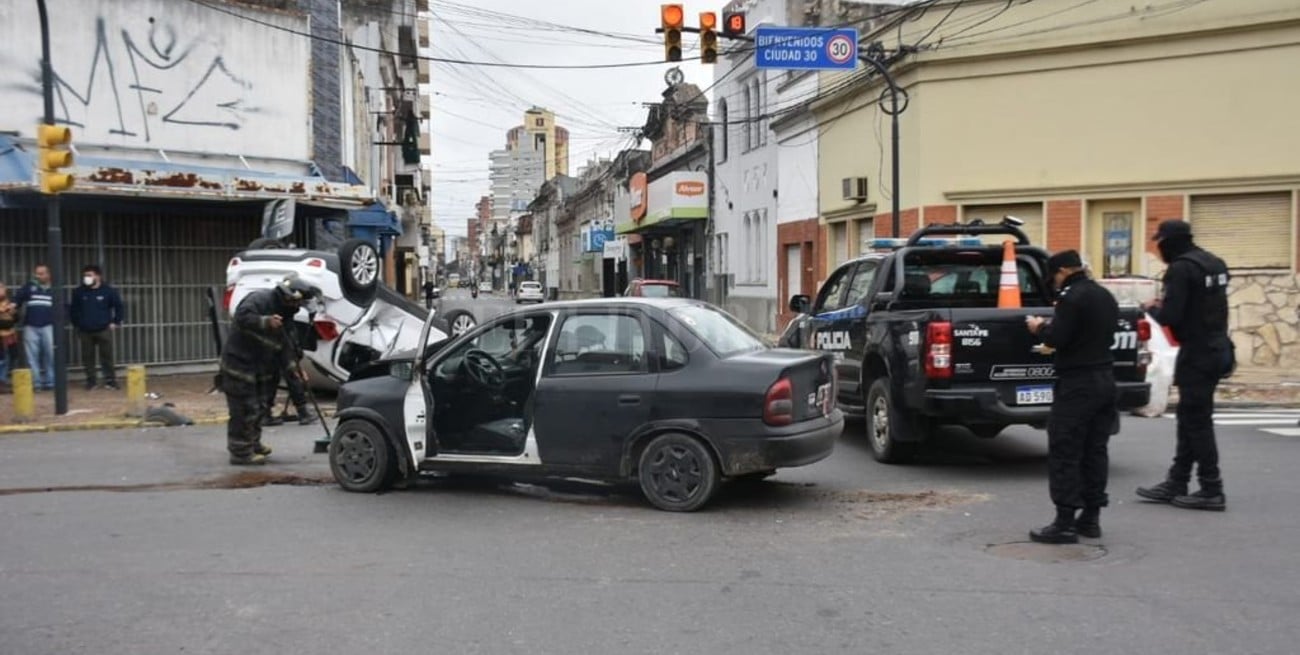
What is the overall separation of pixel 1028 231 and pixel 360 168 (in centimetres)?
1817

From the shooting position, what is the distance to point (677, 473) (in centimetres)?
731

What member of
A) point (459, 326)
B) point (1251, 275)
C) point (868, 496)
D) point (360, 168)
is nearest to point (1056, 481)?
point (868, 496)

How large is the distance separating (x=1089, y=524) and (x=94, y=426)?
1098 centimetres

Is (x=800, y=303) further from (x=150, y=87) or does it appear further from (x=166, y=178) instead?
(x=150, y=87)

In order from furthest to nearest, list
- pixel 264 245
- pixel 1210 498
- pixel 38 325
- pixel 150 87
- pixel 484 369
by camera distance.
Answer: pixel 150 87, pixel 38 325, pixel 264 245, pixel 484 369, pixel 1210 498

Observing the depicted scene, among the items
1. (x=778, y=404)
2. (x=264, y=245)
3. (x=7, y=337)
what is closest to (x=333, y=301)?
(x=264, y=245)

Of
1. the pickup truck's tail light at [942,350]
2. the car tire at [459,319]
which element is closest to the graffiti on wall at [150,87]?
the car tire at [459,319]

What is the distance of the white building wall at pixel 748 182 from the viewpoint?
29.0 meters

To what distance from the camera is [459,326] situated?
16953mm

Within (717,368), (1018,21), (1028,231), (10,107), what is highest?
(1018,21)

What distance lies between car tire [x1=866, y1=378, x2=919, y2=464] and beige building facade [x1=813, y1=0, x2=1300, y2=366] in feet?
34.6

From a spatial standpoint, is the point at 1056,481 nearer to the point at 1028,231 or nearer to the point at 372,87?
the point at 1028,231

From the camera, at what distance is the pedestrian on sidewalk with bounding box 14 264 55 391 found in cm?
1488

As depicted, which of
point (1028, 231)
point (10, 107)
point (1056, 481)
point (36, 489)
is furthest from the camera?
point (1028, 231)
